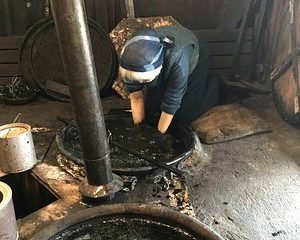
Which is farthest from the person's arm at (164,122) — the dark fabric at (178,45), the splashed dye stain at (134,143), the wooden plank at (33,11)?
the wooden plank at (33,11)

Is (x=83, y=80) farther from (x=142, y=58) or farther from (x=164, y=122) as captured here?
(x=164, y=122)

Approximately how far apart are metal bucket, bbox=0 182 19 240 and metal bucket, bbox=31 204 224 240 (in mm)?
175

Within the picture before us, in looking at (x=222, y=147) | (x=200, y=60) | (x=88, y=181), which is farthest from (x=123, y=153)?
(x=200, y=60)

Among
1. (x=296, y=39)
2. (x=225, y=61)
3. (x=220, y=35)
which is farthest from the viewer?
(x=225, y=61)

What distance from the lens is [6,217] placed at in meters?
2.28

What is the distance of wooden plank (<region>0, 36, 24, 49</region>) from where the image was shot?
4.99 m

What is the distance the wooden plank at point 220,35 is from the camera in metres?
5.23

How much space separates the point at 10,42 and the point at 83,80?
3.06 m

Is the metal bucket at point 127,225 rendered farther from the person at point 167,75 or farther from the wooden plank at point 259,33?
the wooden plank at point 259,33

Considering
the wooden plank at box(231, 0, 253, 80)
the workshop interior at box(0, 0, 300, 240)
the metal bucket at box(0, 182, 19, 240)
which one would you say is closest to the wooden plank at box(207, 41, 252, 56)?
the workshop interior at box(0, 0, 300, 240)

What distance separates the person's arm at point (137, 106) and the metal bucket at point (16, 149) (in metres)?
1.12

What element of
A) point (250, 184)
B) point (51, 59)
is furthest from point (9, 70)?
point (250, 184)

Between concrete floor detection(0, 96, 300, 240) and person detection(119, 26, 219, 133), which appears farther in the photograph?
person detection(119, 26, 219, 133)

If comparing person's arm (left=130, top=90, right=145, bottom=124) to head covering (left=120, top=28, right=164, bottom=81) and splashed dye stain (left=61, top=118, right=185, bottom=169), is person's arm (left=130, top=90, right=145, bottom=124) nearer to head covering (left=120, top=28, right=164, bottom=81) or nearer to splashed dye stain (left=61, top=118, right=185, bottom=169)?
splashed dye stain (left=61, top=118, right=185, bottom=169)
